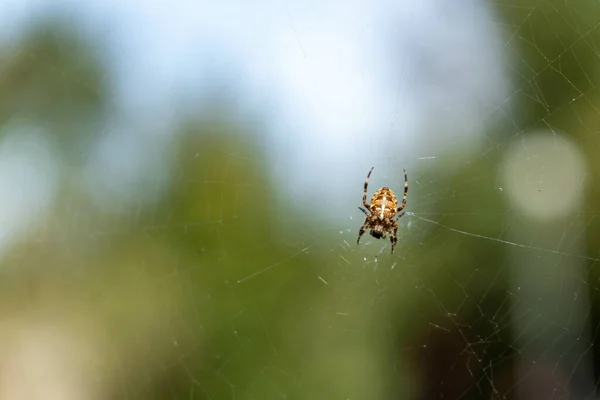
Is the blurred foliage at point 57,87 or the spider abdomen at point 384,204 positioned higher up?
the blurred foliage at point 57,87

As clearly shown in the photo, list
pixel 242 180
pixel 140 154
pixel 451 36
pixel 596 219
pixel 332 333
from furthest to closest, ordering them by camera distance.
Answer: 1. pixel 242 180
2. pixel 332 333
3. pixel 596 219
4. pixel 140 154
5. pixel 451 36

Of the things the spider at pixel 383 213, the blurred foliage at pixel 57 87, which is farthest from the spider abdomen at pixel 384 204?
the blurred foliage at pixel 57 87

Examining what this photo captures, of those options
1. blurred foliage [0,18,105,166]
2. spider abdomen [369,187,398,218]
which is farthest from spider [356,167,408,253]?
blurred foliage [0,18,105,166]

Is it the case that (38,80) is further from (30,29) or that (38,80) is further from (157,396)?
(157,396)

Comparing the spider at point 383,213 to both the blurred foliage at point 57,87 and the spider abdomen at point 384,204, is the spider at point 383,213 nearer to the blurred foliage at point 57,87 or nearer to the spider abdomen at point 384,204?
the spider abdomen at point 384,204

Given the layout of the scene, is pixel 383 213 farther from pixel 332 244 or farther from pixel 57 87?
pixel 57 87

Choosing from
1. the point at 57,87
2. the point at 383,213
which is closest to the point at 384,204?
the point at 383,213

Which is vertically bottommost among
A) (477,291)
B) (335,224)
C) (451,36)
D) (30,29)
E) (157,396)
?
(157,396)

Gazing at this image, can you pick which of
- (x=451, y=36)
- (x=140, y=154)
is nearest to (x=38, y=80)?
(x=140, y=154)
